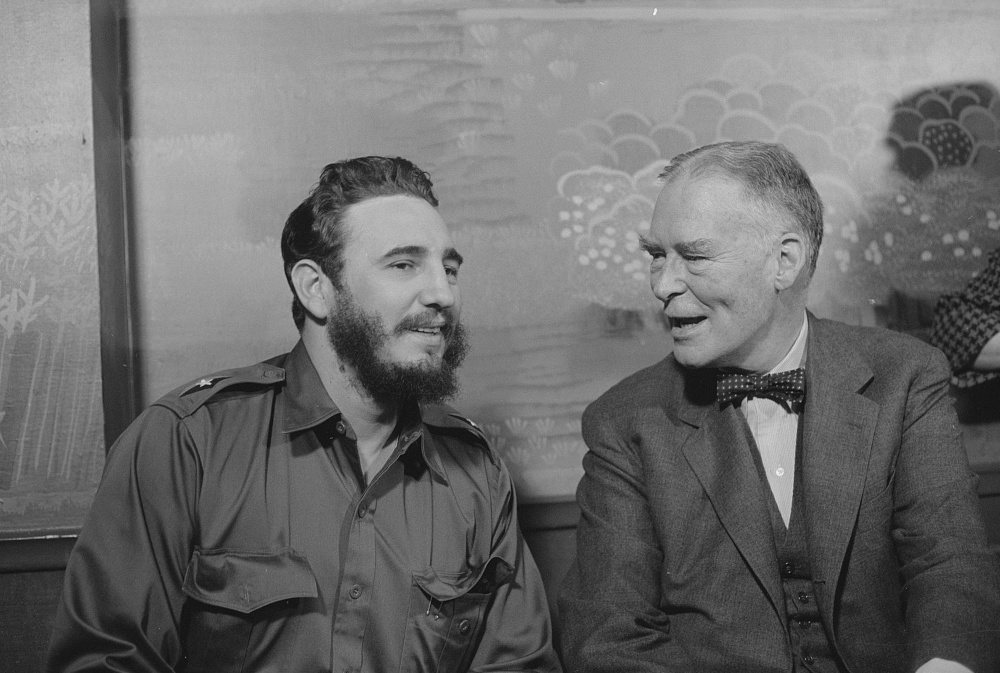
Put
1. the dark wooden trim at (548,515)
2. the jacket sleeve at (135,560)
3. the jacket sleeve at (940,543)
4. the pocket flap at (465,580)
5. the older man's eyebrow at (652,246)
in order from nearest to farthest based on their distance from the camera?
the jacket sleeve at (135,560), the jacket sleeve at (940,543), the pocket flap at (465,580), the older man's eyebrow at (652,246), the dark wooden trim at (548,515)

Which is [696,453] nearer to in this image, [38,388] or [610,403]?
[610,403]

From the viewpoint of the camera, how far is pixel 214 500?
7.62 feet

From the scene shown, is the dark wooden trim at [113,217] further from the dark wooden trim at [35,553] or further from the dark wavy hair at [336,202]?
the dark wavy hair at [336,202]

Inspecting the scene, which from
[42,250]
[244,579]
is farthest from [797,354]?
[42,250]

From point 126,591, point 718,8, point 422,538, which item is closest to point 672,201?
point 422,538

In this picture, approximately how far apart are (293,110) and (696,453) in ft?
6.19

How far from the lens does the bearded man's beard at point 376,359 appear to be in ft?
8.30

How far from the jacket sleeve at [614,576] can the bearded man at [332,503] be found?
17cm

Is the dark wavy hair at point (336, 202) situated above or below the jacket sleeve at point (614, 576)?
above

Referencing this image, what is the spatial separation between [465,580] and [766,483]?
2.77ft

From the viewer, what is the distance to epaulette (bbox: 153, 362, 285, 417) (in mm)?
2377

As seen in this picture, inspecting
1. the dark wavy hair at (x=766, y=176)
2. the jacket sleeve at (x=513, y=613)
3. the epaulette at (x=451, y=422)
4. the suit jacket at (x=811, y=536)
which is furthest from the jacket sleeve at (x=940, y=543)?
the epaulette at (x=451, y=422)

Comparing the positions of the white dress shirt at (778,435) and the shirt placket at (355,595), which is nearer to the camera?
the shirt placket at (355,595)

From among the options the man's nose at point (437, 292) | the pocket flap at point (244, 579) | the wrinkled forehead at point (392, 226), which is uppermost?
the wrinkled forehead at point (392, 226)
